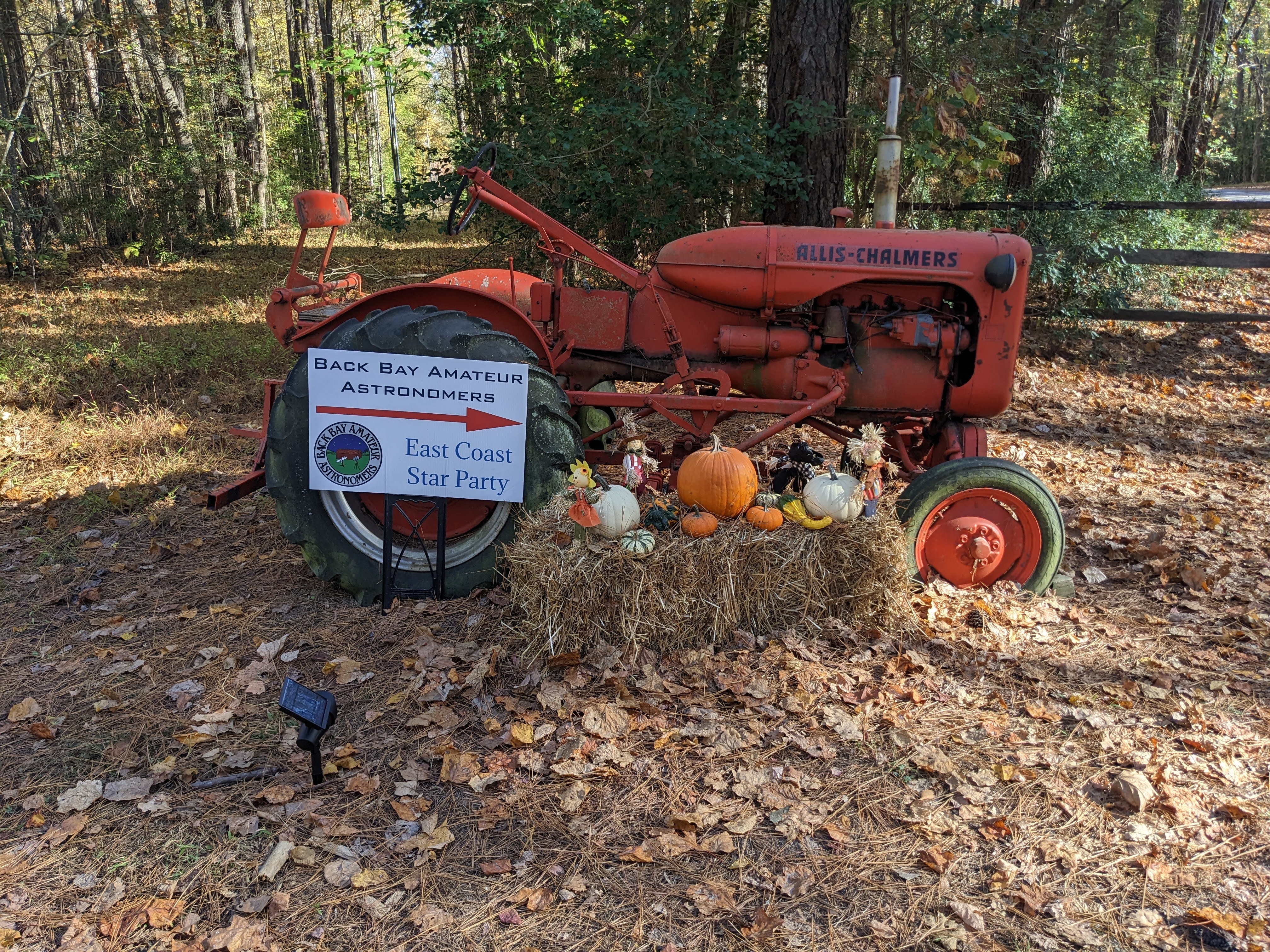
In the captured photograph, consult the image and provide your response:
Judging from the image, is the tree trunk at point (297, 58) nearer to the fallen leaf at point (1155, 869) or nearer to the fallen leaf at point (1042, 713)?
the fallen leaf at point (1042, 713)

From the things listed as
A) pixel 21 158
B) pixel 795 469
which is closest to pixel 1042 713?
pixel 795 469

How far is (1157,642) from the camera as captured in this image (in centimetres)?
382

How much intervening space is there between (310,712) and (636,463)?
1.69m

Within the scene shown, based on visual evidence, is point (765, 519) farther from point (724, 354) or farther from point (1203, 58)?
point (1203, 58)

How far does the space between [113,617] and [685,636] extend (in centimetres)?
271

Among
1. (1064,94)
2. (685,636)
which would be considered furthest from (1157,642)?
(1064,94)

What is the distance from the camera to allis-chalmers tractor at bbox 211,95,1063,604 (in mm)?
3881

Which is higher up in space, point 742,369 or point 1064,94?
point 1064,94

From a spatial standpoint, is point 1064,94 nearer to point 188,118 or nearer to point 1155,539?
point 1155,539

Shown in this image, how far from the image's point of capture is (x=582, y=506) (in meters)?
3.51

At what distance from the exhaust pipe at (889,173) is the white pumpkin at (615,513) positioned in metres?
2.00

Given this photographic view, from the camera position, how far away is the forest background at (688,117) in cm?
689

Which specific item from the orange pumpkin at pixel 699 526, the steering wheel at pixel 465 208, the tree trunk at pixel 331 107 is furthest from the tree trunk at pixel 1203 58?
the tree trunk at pixel 331 107

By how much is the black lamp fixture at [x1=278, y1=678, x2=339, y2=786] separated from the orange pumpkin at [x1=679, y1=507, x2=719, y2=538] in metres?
1.53
